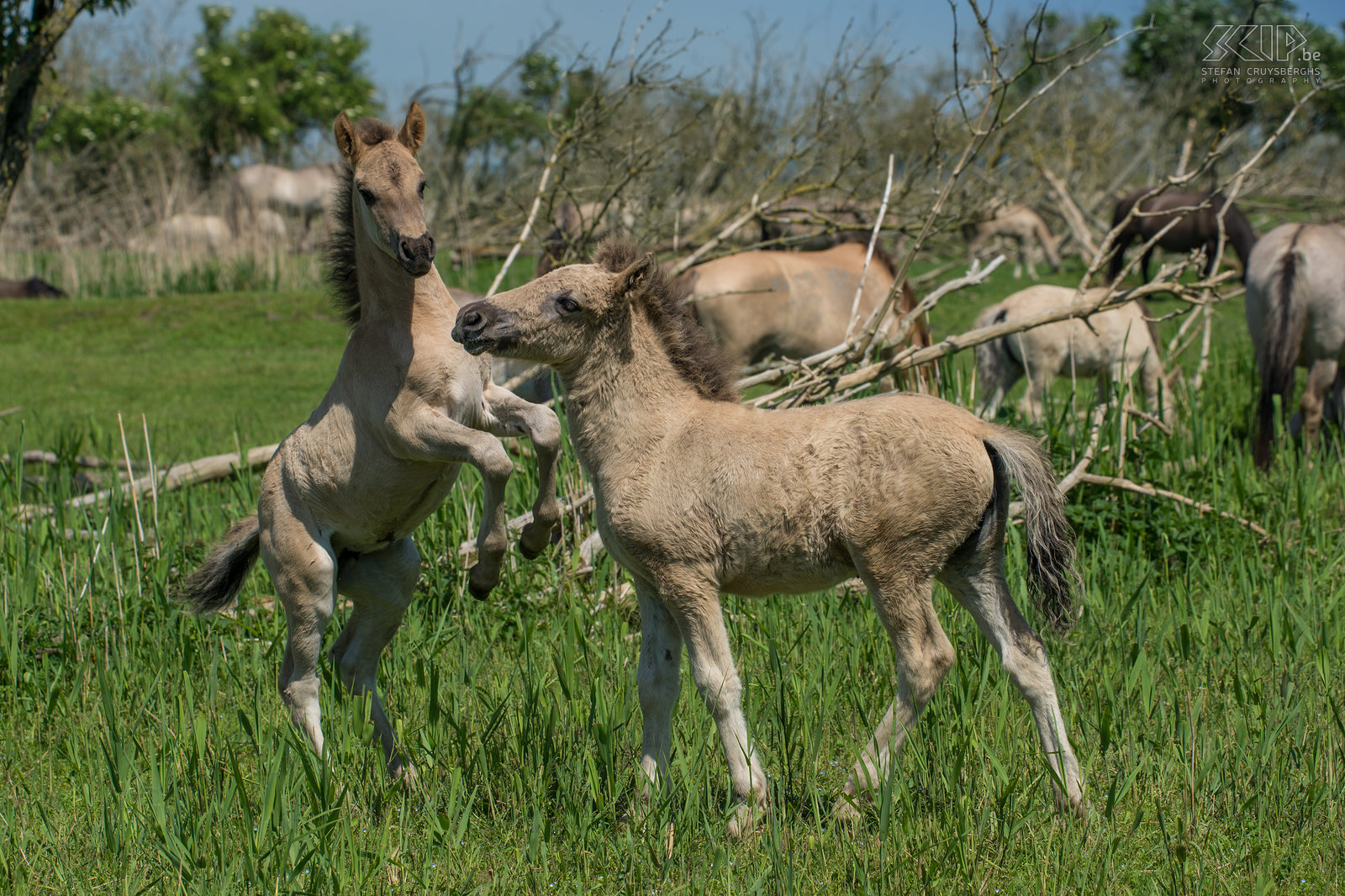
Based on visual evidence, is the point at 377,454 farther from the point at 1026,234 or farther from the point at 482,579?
the point at 1026,234

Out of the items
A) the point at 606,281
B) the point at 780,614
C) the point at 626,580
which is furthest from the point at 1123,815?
the point at 626,580

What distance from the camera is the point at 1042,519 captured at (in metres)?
3.59

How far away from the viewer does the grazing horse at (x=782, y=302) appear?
9656mm

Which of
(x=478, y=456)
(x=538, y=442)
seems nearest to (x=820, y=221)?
(x=538, y=442)

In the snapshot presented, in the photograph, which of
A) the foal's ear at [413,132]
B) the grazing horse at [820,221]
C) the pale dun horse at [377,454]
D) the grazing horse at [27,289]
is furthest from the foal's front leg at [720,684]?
the grazing horse at [27,289]

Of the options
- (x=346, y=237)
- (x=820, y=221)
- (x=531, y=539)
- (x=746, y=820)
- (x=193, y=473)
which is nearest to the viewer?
(x=746, y=820)

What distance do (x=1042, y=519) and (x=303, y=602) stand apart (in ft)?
8.90

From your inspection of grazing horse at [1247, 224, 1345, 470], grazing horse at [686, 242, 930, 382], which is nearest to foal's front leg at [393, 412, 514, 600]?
grazing horse at [686, 242, 930, 382]

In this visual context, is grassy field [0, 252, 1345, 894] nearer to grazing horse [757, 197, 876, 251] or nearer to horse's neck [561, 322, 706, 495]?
horse's neck [561, 322, 706, 495]

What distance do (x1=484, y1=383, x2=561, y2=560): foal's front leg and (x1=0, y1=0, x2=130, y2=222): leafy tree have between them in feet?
17.0

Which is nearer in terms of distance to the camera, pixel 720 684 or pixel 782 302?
pixel 720 684

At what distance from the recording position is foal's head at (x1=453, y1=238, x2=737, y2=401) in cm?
346

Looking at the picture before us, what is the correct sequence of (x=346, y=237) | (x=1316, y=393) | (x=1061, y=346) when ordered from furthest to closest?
(x=1061, y=346) < (x=1316, y=393) < (x=346, y=237)

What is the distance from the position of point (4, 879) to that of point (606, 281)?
2.53 metres
